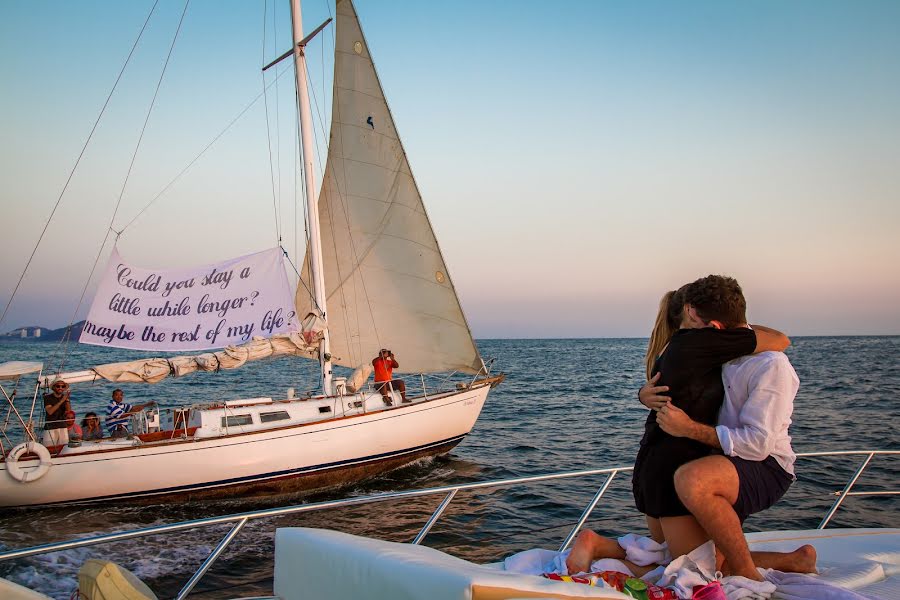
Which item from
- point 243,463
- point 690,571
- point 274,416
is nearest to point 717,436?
point 690,571

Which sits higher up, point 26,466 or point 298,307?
point 298,307

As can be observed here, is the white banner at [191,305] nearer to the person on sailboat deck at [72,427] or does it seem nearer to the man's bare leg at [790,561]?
the person on sailboat deck at [72,427]

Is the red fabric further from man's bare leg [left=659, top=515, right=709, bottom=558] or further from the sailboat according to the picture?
man's bare leg [left=659, top=515, right=709, bottom=558]

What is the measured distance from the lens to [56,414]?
12281mm

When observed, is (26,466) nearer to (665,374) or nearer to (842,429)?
(665,374)

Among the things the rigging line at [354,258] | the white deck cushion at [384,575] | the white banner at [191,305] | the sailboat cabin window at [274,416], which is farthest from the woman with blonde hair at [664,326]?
the rigging line at [354,258]

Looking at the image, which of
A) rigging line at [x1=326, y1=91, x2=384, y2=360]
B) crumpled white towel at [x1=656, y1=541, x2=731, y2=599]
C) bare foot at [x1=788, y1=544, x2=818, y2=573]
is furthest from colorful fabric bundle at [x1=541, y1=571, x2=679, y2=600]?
rigging line at [x1=326, y1=91, x2=384, y2=360]

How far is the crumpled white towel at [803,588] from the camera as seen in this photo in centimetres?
271

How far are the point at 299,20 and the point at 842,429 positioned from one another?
18484mm

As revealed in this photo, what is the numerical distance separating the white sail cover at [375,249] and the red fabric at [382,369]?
129cm

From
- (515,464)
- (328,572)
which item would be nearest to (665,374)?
(328,572)

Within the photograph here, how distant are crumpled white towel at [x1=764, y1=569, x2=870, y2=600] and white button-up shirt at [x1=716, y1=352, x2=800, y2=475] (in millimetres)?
564

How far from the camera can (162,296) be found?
496 inches

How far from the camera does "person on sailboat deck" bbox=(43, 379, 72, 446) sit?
12.0 m
